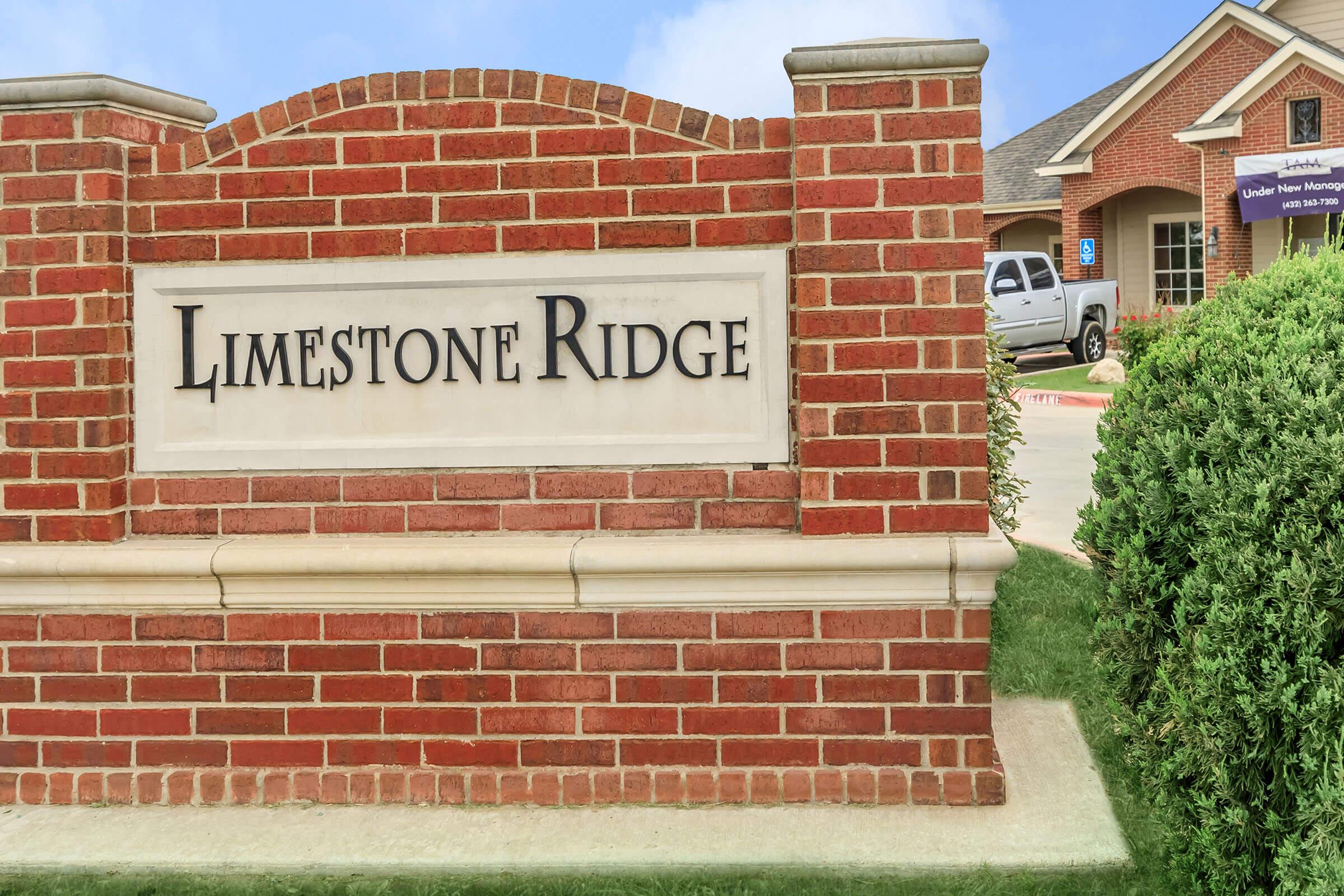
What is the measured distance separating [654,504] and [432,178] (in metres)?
1.31

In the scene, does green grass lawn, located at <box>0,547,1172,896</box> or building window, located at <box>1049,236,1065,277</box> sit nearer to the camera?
green grass lawn, located at <box>0,547,1172,896</box>

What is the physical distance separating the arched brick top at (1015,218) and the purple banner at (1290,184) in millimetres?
4711

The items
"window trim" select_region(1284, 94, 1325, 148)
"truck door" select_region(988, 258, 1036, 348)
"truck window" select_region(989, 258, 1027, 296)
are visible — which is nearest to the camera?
"truck door" select_region(988, 258, 1036, 348)

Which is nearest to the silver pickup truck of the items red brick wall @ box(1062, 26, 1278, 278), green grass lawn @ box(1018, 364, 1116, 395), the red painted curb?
green grass lawn @ box(1018, 364, 1116, 395)

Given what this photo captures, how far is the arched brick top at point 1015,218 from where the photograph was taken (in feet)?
96.1

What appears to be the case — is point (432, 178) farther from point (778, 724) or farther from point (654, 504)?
point (778, 724)

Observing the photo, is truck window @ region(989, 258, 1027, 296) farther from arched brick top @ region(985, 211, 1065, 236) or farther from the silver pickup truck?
arched brick top @ region(985, 211, 1065, 236)

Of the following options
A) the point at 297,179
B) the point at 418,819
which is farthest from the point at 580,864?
the point at 297,179

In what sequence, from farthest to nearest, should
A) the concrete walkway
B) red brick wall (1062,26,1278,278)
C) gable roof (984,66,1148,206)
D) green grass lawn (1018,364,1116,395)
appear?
gable roof (984,66,1148,206), red brick wall (1062,26,1278,278), green grass lawn (1018,364,1116,395), the concrete walkway

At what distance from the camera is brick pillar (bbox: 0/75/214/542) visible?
14.7 ft

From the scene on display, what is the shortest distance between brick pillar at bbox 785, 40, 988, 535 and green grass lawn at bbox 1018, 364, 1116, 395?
14784 millimetres

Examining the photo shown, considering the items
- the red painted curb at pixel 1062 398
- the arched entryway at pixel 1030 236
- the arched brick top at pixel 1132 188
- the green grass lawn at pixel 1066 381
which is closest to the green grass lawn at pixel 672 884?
the red painted curb at pixel 1062 398

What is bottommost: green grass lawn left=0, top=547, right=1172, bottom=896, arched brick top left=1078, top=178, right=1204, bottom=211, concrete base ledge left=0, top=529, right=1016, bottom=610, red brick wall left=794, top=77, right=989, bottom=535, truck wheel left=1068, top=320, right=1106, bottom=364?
green grass lawn left=0, top=547, right=1172, bottom=896

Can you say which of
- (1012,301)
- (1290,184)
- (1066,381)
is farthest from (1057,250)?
(1066,381)
